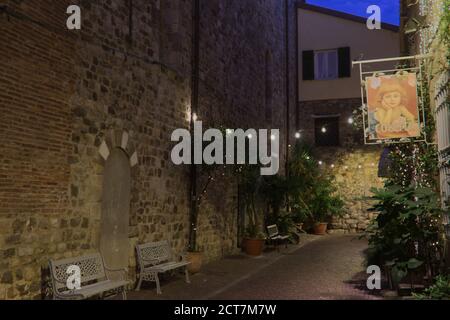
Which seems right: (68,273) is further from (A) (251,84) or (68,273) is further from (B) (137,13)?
(A) (251,84)

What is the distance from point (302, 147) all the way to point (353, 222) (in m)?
3.79

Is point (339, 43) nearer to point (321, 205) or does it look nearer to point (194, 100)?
point (321, 205)

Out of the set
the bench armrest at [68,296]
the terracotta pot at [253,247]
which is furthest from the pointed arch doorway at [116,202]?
the terracotta pot at [253,247]

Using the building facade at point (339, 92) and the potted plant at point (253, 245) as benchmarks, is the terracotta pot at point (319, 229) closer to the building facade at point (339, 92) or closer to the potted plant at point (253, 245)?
the building facade at point (339, 92)

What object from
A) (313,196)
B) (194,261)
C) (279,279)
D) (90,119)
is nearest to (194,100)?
(194,261)

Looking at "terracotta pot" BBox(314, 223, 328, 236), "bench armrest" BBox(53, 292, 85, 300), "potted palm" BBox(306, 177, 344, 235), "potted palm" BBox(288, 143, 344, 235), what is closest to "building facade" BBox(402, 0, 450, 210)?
"bench armrest" BBox(53, 292, 85, 300)

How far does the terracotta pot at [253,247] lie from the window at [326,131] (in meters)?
8.77

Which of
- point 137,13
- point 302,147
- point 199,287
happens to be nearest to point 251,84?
point 302,147

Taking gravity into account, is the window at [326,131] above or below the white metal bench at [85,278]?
above

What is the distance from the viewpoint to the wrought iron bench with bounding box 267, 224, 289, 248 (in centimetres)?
1332

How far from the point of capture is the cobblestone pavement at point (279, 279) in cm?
732

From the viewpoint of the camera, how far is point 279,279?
8695 millimetres

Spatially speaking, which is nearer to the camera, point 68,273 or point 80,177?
point 68,273
